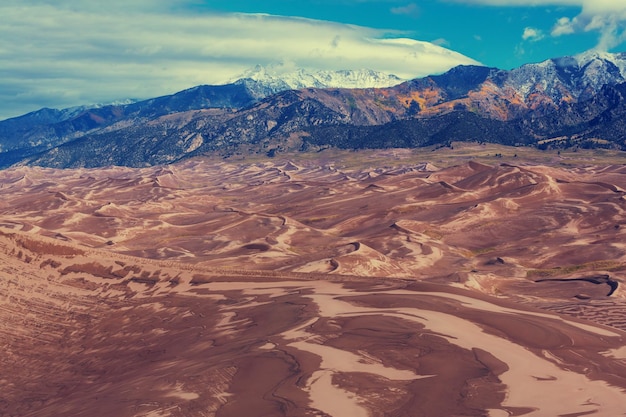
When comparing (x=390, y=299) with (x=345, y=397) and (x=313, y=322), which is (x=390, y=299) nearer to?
(x=313, y=322)

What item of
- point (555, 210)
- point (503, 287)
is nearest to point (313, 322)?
point (503, 287)

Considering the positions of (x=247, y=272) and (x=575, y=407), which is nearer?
(x=575, y=407)

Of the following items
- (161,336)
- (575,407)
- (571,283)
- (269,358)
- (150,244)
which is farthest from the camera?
(150,244)

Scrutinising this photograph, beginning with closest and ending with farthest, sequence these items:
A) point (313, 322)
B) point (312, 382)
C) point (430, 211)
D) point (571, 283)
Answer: point (312, 382) < point (313, 322) < point (571, 283) < point (430, 211)

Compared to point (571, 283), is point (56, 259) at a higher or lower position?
higher

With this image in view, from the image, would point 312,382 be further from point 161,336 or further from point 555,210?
point 555,210

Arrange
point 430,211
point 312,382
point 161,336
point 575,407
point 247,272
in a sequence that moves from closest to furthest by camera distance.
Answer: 1. point 575,407
2. point 312,382
3. point 161,336
4. point 247,272
5. point 430,211

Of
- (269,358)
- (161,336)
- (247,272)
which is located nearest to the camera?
(269,358)

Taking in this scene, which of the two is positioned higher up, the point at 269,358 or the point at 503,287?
the point at 269,358

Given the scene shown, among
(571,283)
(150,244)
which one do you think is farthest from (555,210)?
(150,244)
